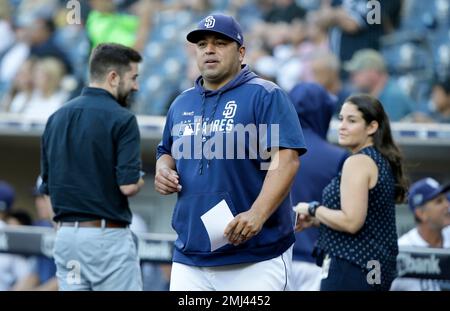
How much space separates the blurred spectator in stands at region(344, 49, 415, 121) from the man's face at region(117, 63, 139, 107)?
4.64m

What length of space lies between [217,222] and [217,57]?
86cm

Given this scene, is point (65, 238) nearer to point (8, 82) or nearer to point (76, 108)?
point (76, 108)

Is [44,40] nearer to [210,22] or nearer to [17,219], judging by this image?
[17,219]

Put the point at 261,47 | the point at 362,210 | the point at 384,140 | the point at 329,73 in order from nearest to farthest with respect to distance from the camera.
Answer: the point at 362,210 → the point at 384,140 → the point at 329,73 → the point at 261,47

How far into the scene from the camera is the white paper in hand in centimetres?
469

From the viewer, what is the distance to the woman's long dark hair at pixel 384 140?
18.9 feet

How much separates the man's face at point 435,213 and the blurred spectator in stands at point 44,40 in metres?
5.53

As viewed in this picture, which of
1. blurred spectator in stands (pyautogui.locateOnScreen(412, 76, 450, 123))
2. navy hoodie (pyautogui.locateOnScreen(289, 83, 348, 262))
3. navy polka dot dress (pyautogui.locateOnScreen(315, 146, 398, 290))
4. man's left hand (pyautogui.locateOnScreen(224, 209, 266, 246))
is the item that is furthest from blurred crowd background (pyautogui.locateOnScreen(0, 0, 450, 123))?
man's left hand (pyautogui.locateOnScreen(224, 209, 266, 246))

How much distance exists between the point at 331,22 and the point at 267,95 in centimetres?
638

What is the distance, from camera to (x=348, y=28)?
10.9 meters

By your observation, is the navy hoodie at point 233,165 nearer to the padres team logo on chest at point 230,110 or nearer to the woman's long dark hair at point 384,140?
the padres team logo on chest at point 230,110

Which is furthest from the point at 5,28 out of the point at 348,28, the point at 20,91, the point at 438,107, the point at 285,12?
the point at 438,107
